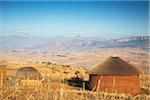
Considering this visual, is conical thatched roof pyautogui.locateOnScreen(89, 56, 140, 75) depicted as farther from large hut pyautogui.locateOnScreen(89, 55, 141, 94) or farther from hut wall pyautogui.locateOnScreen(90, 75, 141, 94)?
hut wall pyautogui.locateOnScreen(90, 75, 141, 94)

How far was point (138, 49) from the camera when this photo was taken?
25891 mm

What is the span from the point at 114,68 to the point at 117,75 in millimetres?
545

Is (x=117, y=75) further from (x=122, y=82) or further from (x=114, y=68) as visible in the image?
(x=114, y=68)

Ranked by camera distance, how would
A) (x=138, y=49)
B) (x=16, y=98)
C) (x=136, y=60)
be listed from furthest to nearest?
(x=138, y=49) < (x=136, y=60) < (x=16, y=98)

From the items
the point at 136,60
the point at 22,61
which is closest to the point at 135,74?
the point at 136,60

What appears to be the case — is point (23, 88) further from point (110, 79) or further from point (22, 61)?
point (22, 61)

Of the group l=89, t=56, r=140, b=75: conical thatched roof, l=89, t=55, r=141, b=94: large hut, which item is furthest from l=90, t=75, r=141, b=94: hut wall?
l=89, t=56, r=140, b=75: conical thatched roof

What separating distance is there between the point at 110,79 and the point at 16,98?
1163cm

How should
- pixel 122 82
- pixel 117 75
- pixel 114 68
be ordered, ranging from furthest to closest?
pixel 114 68 → pixel 117 75 → pixel 122 82

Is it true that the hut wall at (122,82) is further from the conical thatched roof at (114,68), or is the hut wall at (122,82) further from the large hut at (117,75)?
the conical thatched roof at (114,68)

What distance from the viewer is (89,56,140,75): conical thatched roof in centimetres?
1569

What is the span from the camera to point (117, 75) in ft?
50.7

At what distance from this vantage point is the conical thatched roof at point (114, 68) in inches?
618

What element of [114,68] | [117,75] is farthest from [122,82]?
[114,68]
